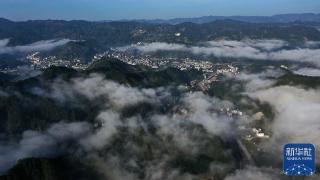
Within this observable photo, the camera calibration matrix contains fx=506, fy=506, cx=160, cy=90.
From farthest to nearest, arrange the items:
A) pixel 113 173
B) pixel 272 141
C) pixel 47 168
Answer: pixel 272 141, pixel 113 173, pixel 47 168

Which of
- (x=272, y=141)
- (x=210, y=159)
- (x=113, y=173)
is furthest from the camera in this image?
(x=272, y=141)

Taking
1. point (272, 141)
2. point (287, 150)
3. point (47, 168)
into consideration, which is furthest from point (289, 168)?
point (272, 141)

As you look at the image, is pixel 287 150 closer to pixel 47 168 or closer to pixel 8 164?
pixel 47 168

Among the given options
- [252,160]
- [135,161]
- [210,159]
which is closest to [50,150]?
[135,161]

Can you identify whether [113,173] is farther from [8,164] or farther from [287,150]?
[287,150]

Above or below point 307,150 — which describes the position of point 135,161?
below

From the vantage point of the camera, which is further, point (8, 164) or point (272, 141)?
point (272, 141)
